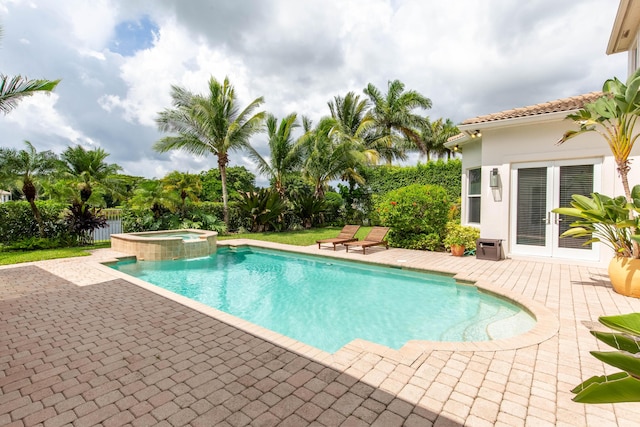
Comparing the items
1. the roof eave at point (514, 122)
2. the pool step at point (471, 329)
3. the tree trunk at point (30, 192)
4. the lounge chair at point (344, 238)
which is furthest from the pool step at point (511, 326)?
the tree trunk at point (30, 192)

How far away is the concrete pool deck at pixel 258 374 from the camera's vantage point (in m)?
2.78

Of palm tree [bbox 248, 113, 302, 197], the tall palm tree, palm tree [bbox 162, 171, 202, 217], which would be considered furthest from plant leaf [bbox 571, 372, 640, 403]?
the tall palm tree

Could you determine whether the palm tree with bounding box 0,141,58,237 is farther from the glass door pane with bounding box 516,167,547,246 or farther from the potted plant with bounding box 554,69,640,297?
the glass door pane with bounding box 516,167,547,246

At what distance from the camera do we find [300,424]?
2.66m

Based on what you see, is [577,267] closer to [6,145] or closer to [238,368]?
[238,368]

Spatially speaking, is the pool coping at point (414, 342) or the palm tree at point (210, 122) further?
the palm tree at point (210, 122)

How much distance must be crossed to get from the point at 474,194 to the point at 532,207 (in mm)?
2245

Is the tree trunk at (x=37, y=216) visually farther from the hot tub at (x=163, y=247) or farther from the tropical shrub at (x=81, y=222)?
the hot tub at (x=163, y=247)

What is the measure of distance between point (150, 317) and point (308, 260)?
6.84 metres

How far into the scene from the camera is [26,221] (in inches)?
512

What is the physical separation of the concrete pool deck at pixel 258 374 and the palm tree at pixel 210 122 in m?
13.0

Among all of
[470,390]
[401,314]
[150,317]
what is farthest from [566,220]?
[150,317]

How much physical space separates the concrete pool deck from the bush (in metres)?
6.21

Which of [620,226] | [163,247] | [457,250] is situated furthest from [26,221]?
[620,226]
